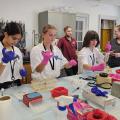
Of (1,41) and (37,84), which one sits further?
(1,41)

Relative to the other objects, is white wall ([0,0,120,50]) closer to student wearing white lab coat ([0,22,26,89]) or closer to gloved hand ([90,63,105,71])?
student wearing white lab coat ([0,22,26,89])

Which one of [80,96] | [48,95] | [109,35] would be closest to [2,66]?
[48,95]

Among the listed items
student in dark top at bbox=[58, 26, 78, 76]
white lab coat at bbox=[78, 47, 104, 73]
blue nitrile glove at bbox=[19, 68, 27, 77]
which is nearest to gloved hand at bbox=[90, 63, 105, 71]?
white lab coat at bbox=[78, 47, 104, 73]

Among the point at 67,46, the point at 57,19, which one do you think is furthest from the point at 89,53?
the point at 57,19

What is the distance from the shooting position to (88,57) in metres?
2.21

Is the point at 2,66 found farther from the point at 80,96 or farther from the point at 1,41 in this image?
the point at 80,96

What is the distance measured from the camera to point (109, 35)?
6.36 metres

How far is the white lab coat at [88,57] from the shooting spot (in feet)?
7.06

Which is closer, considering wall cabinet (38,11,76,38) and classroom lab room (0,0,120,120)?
classroom lab room (0,0,120,120)

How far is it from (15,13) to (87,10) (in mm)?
2285

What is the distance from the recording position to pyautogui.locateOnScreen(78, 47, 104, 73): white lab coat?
2153mm

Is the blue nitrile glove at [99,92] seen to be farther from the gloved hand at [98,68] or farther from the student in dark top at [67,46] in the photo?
the student in dark top at [67,46]

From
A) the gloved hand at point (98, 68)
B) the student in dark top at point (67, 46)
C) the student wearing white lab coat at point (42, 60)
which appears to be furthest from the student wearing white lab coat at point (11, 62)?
the student in dark top at point (67, 46)

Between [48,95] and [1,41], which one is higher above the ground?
[1,41]
